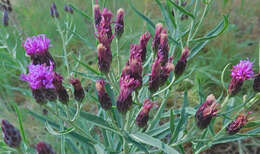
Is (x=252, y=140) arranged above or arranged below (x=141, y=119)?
below

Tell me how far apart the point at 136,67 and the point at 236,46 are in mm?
2973

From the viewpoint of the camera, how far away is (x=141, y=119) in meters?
1.40

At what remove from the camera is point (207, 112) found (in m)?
1.39

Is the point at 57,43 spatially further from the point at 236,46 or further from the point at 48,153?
the point at 48,153

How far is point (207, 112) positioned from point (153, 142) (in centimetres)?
34

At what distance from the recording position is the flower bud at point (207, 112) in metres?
1.39

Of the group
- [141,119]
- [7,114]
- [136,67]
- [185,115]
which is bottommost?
[7,114]

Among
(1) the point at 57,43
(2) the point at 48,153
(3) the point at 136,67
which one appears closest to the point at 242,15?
(1) the point at 57,43

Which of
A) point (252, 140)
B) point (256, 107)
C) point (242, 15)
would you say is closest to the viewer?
point (252, 140)

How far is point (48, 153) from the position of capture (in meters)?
1.24

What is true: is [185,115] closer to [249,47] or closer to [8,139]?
[8,139]

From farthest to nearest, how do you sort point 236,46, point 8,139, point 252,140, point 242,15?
point 242,15 → point 236,46 → point 252,140 → point 8,139

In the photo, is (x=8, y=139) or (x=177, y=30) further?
(x=177, y=30)

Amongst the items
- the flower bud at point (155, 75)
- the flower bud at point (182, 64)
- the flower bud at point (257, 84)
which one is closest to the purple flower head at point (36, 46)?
the flower bud at point (155, 75)
